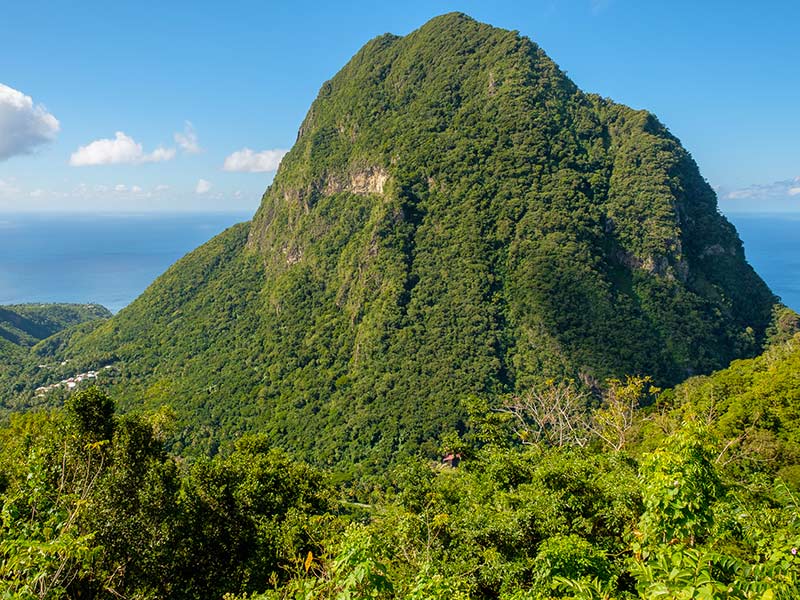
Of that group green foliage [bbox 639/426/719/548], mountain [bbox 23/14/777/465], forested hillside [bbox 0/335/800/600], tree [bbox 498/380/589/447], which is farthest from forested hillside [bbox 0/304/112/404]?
green foliage [bbox 639/426/719/548]

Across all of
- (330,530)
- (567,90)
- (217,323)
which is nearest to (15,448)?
(330,530)

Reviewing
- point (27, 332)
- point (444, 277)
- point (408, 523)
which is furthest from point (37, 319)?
point (408, 523)

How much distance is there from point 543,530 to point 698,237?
7907 cm

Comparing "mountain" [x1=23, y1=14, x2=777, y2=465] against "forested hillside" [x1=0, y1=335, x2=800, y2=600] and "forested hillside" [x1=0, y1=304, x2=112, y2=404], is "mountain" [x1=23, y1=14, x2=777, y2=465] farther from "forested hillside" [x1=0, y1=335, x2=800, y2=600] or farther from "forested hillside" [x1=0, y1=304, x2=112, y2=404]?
"forested hillside" [x1=0, y1=335, x2=800, y2=600]

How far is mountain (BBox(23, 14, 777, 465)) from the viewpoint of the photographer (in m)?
57.7

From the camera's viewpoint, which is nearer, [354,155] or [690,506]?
[690,506]

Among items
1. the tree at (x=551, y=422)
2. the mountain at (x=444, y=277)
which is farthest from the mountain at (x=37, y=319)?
the tree at (x=551, y=422)

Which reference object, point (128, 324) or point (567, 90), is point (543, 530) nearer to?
point (567, 90)

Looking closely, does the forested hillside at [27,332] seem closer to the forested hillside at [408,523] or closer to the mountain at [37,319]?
the mountain at [37,319]

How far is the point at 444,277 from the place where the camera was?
6950cm

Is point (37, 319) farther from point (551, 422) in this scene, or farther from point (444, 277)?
point (551, 422)

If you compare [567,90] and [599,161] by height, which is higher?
[567,90]

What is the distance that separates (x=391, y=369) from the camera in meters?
62.4

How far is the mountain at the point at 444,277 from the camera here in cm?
5766
